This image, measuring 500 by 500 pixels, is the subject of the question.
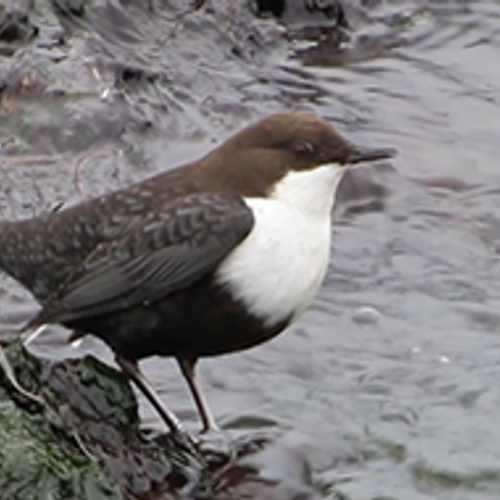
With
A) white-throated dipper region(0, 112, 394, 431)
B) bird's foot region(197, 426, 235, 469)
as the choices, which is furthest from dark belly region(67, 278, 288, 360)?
bird's foot region(197, 426, 235, 469)

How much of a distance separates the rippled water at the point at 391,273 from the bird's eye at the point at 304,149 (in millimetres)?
771

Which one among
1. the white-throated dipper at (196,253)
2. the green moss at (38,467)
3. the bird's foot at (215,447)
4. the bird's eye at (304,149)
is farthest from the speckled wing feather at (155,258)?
the green moss at (38,467)

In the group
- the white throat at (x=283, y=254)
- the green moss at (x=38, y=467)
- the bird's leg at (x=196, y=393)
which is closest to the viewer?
the green moss at (x=38, y=467)

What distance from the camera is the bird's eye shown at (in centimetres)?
544

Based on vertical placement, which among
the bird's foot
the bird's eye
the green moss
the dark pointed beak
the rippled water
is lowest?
the rippled water

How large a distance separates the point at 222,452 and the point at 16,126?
232 cm

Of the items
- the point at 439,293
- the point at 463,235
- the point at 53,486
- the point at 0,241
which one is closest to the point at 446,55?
the point at 463,235

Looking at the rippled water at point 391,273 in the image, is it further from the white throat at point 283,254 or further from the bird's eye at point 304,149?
the bird's eye at point 304,149

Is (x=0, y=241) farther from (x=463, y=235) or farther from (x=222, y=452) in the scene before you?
(x=463, y=235)

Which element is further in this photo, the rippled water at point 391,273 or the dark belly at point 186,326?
the rippled water at point 391,273

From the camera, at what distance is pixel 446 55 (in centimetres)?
897

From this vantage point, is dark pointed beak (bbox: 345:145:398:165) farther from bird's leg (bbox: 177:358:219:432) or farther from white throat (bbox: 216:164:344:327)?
bird's leg (bbox: 177:358:219:432)

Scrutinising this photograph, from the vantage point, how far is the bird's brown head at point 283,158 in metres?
5.43

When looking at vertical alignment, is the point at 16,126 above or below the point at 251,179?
below
